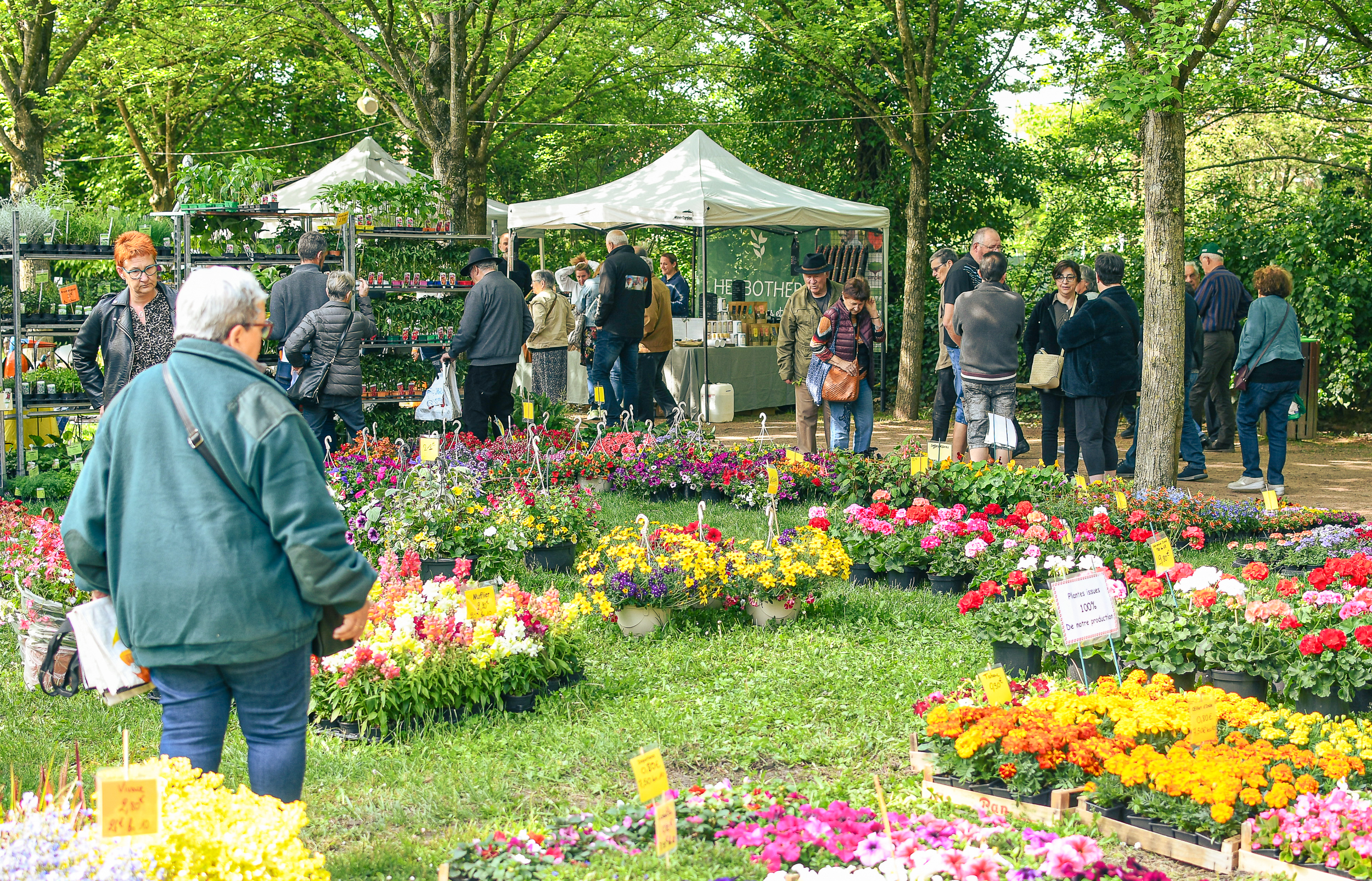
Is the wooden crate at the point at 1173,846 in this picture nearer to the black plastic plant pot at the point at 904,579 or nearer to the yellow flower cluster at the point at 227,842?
the yellow flower cluster at the point at 227,842

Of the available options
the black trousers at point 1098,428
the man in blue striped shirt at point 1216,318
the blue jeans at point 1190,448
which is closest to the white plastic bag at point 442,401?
the black trousers at point 1098,428

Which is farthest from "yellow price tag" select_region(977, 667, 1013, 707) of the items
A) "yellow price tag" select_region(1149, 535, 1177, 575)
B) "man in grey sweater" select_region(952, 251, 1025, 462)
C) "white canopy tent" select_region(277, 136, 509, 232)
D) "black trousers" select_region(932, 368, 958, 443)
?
"white canopy tent" select_region(277, 136, 509, 232)

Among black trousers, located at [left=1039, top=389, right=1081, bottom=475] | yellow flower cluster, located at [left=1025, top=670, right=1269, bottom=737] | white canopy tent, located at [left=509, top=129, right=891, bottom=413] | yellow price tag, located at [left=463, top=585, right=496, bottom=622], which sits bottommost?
yellow flower cluster, located at [left=1025, top=670, right=1269, bottom=737]

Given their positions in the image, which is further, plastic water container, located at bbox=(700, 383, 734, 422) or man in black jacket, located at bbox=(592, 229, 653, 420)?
plastic water container, located at bbox=(700, 383, 734, 422)

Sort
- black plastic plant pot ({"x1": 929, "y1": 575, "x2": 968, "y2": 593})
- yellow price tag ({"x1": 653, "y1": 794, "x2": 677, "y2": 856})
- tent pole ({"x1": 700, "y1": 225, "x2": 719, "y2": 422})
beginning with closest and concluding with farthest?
yellow price tag ({"x1": 653, "y1": 794, "x2": 677, "y2": 856}), black plastic plant pot ({"x1": 929, "y1": 575, "x2": 968, "y2": 593}), tent pole ({"x1": 700, "y1": 225, "x2": 719, "y2": 422})

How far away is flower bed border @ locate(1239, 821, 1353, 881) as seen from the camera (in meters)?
3.01

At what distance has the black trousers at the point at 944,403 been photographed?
33.6ft

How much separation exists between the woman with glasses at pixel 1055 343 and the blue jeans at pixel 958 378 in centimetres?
55

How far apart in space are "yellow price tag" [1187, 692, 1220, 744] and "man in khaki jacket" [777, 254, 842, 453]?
597 centimetres

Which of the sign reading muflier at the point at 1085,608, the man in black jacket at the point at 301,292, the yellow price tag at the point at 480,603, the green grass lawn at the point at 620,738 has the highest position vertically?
the man in black jacket at the point at 301,292

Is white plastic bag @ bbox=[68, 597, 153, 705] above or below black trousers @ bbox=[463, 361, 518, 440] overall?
below

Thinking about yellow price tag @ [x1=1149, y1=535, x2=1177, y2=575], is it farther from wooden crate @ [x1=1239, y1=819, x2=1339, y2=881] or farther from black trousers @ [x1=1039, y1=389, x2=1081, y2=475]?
black trousers @ [x1=1039, y1=389, x2=1081, y2=475]

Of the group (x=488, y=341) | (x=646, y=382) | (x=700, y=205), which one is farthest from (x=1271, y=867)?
(x=700, y=205)

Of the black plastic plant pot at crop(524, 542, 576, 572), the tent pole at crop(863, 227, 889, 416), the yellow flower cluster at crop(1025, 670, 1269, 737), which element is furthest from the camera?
the tent pole at crop(863, 227, 889, 416)
